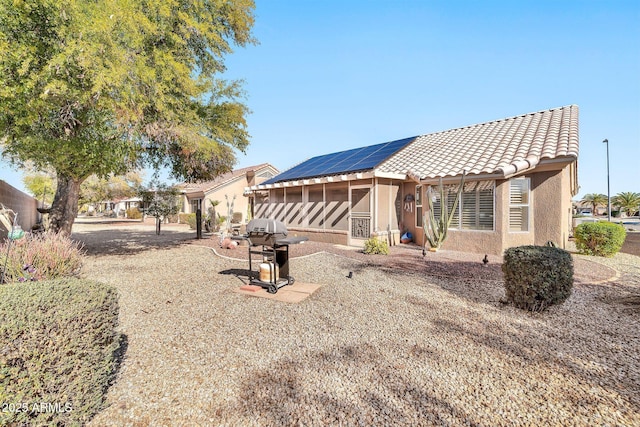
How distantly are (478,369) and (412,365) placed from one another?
76 cm

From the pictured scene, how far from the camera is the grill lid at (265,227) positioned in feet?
19.9

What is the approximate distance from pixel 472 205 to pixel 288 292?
28.8 ft

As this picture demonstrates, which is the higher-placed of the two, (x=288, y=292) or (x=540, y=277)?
(x=540, y=277)

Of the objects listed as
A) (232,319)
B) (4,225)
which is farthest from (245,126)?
(232,319)

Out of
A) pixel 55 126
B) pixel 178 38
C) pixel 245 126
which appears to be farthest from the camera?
pixel 245 126

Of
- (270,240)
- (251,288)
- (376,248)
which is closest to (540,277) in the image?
(270,240)

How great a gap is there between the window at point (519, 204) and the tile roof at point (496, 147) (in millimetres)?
712

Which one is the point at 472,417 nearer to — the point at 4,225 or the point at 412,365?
the point at 412,365

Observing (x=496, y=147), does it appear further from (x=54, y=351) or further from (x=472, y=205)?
(x=54, y=351)

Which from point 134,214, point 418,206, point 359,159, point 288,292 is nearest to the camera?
point 288,292

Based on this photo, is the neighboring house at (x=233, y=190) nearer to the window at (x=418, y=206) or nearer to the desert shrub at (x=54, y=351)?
the window at (x=418, y=206)

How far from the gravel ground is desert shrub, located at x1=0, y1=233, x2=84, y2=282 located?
4.04 feet

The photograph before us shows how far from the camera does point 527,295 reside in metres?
5.09

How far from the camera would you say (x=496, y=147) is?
12.7 metres
